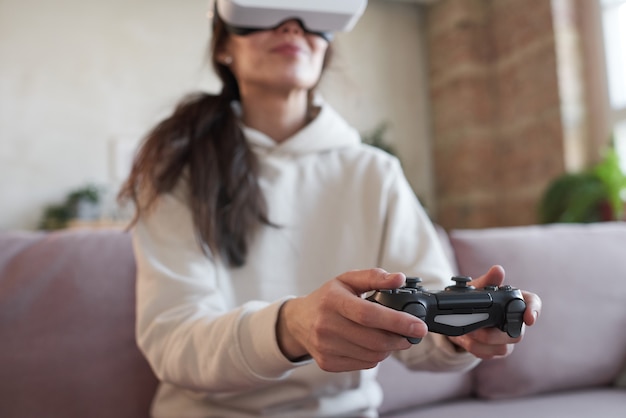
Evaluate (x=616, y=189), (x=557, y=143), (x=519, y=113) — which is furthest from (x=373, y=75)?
(x=616, y=189)

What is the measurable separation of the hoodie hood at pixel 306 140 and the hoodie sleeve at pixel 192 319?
0.18m

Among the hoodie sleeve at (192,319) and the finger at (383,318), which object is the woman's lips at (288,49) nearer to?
the hoodie sleeve at (192,319)

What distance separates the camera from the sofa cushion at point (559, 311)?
3.81 ft

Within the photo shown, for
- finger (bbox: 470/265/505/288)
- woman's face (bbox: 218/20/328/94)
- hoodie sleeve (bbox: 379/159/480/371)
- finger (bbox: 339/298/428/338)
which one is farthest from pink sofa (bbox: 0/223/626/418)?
finger (bbox: 339/298/428/338)

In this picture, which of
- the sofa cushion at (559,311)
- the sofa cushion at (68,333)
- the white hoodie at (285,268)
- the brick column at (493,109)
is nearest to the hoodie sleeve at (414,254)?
the white hoodie at (285,268)

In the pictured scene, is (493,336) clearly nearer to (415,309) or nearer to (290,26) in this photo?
(415,309)

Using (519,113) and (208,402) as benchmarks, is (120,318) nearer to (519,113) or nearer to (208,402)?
(208,402)

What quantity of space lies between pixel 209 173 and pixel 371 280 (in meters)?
0.51

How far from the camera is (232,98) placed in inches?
42.9

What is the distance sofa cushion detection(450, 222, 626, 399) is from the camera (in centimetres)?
116

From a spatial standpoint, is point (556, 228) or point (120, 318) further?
point (556, 228)

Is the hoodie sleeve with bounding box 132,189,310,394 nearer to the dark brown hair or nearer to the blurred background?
the dark brown hair

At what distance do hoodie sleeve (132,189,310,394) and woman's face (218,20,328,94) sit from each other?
0.24 m

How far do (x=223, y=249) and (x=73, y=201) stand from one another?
3617 mm
